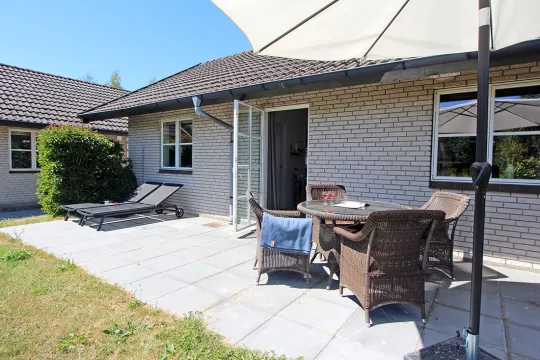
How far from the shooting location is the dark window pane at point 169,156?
327 inches

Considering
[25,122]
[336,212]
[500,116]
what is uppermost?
[25,122]

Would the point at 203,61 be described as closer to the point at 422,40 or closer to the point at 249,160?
the point at 249,160

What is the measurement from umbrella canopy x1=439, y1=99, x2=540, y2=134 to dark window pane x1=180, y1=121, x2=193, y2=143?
18.8 feet

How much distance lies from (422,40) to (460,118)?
7.05 ft

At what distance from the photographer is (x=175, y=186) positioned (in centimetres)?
759

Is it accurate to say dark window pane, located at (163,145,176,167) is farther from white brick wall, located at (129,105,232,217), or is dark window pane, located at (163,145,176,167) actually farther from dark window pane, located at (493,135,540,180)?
dark window pane, located at (493,135,540,180)

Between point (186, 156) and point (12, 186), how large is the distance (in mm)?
5747

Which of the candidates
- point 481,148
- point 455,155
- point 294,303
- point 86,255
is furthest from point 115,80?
point 481,148

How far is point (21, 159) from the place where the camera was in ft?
31.1

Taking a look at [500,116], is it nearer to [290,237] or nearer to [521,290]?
[521,290]

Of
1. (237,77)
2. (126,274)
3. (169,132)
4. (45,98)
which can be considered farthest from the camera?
(45,98)

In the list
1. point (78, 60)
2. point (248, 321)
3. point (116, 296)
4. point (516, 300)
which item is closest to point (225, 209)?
point (116, 296)

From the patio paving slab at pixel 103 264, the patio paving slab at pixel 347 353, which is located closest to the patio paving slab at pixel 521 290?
the patio paving slab at pixel 347 353

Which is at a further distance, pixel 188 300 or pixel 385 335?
pixel 188 300
